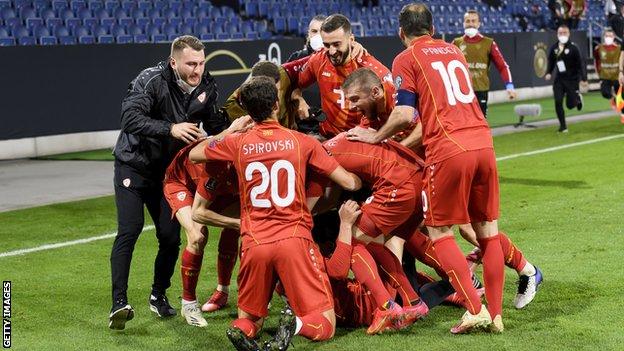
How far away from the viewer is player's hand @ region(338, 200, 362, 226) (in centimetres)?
723

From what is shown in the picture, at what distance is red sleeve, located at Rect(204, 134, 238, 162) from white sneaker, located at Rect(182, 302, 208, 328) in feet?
4.28

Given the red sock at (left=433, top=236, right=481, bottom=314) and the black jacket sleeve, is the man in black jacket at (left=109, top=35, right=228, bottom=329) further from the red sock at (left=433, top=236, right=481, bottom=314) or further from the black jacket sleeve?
the red sock at (left=433, top=236, right=481, bottom=314)

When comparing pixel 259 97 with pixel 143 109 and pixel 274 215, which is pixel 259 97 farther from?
pixel 143 109

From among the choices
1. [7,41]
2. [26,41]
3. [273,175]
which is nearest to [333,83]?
[273,175]

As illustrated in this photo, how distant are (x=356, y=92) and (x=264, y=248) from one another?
1260 millimetres

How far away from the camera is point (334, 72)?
27.7 ft

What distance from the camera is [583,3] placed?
116 ft

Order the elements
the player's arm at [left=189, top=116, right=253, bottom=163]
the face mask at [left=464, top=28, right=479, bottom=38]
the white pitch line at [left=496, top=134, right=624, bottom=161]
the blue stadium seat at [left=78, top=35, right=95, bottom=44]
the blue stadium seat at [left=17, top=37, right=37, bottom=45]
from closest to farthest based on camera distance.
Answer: the player's arm at [left=189, top=116, right=253, bottom=163]
the face mask at [left=464, top=28, right=479, bottom=38]
the white pitch line at [left=496, top=134, right=624, bottom=161]
the blue stadium seat at [left=17, top=37, right=37, bottom=45]
the blue stadium seat at [left=78, top=35, right=95, bottom=44]

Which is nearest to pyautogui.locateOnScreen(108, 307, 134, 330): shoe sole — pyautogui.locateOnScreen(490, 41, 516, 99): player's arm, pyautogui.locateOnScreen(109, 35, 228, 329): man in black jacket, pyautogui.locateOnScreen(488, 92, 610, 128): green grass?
pyautogui.locateOnScreen(109, 35, 228, 329): man in black jacket

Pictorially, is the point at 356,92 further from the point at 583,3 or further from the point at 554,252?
the point at 583,3

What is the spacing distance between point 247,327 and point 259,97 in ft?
4.57

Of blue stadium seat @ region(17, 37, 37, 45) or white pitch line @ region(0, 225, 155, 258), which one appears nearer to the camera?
white pitch line @ region(0, 225, 155, 258)

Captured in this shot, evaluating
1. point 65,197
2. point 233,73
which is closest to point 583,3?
point 233,73

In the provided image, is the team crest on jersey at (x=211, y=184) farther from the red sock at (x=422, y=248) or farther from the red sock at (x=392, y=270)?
the red sock at (x=422, y=248)
